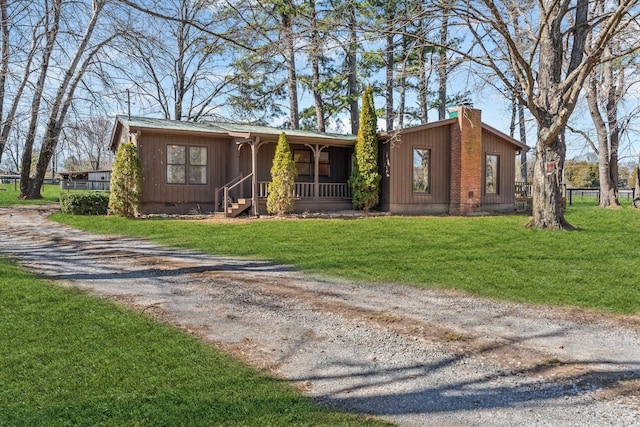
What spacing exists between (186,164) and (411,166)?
8.00m

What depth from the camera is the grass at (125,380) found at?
2.83 m

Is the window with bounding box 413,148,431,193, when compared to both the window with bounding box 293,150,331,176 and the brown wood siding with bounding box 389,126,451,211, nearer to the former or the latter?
the brown wood siding with bounding box 389,126,451,211

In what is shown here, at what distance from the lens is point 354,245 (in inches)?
380

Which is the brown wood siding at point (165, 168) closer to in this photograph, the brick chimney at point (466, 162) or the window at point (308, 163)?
the window at point (308, 163)

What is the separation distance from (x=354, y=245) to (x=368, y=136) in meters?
8.01

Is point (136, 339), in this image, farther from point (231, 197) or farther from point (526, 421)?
point (231, 197)

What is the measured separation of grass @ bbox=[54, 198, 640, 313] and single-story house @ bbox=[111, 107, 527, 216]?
2.70m

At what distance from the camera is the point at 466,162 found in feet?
58.7

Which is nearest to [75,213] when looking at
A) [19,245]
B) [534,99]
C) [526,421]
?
[19,245]

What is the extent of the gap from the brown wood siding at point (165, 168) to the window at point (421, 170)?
6851 mm

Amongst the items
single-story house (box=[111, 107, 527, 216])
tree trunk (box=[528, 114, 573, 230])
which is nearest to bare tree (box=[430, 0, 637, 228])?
tree trunk (box=[528, 114, 573, 230])

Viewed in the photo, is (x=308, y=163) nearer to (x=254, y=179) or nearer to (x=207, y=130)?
(x=254, y=179)

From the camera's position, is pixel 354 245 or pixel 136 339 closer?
pixel 136 339

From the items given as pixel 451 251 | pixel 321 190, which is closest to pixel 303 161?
pixel 321 190
